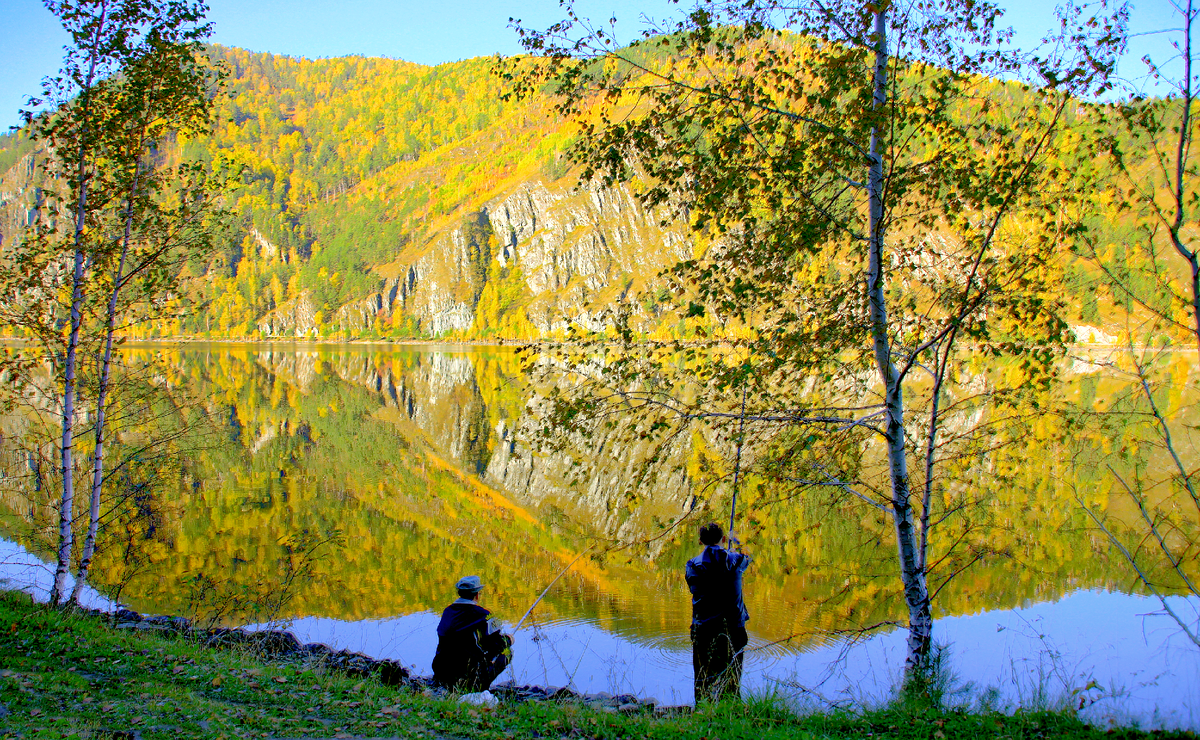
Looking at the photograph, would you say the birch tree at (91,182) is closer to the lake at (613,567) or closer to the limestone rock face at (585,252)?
the lake at (613,567)

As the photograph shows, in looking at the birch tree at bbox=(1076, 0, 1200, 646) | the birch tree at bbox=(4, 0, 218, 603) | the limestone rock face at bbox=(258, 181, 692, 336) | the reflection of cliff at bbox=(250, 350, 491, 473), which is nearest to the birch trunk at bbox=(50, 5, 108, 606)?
the birch tree at bbox=(4, 0, 218, 603)

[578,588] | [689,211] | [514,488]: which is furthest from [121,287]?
[514,488]

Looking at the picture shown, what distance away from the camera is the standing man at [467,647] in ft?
22.3

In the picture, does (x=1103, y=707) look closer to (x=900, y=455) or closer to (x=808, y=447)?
(x=900, y=455)

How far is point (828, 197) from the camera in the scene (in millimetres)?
7180

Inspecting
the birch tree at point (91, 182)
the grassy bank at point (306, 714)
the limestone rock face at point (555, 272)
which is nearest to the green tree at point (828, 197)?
the grassy bank at point (306, 714)

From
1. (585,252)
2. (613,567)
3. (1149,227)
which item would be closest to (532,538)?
(613,567)

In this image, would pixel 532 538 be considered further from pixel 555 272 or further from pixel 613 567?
pixel 555 272

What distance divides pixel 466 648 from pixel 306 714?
1.48 meters

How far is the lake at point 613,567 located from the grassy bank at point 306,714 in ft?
2.76

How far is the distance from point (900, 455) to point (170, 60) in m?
11.9

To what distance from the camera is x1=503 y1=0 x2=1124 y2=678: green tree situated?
6293 mm

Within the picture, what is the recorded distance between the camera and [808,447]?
7.19 metres

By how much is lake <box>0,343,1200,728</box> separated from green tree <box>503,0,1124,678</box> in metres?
0.87
